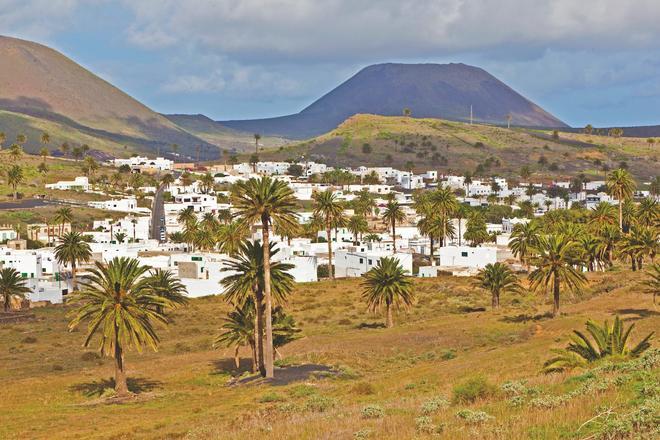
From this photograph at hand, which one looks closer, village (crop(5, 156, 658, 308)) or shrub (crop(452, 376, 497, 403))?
shrub (crop(452, 376, 497, 403))

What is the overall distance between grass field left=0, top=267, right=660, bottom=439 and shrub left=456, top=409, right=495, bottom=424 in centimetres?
4

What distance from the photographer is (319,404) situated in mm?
28453

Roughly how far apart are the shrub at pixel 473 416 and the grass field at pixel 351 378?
4 centimetres

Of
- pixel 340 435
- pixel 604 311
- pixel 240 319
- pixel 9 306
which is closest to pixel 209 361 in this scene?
pixel 240 319

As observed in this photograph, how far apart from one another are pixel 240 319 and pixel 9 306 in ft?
160

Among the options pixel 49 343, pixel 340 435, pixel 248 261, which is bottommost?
pixel 49 343

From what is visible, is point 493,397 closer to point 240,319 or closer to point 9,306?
point 240,319

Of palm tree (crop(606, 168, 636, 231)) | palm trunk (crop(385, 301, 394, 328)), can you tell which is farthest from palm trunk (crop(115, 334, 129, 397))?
palm tree (crop(606, 168, 636, 231))

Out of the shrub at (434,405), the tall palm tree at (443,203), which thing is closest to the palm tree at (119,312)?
the shrub at (434,405)

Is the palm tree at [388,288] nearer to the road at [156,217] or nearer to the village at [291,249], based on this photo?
the village at [291,249]

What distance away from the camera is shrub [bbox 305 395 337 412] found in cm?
2745

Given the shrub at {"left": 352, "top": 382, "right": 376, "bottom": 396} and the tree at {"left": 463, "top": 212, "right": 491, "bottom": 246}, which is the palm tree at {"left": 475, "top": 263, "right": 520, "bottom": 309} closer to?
the shrub at {"left": 352, "top": 382, "right": 376, "bottom": 396}

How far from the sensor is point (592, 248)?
8319cm

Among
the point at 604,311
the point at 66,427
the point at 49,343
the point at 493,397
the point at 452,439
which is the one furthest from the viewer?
the point at 49,343
